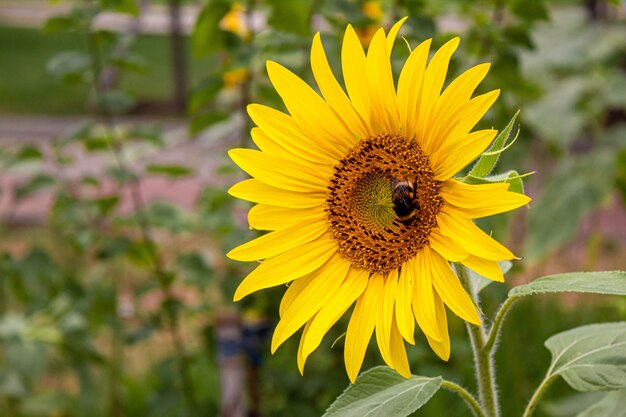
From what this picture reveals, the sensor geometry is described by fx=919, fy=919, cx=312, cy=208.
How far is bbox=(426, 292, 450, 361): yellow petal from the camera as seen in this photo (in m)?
0.73

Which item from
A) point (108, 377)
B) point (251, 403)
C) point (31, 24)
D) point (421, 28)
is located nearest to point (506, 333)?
point (251, 403)

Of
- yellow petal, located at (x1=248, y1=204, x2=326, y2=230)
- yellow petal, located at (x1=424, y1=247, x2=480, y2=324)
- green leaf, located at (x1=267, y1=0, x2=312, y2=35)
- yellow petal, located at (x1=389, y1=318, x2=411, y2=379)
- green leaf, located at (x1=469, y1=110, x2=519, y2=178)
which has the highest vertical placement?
green leaf, located at (x1=267, y1=0, x2=312, y2=35)

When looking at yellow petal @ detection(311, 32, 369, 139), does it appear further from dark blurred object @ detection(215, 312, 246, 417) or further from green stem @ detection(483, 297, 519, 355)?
dark blurred object @ detection(215, 312, 246, 417)

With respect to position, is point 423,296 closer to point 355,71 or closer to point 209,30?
point 355,71

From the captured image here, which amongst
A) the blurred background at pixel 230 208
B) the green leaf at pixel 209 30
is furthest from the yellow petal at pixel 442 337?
the green leaf at pixel 209 30

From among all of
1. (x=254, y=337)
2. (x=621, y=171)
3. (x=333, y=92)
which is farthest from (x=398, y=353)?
(x=621, y=171)

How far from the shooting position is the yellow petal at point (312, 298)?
0.79 meters

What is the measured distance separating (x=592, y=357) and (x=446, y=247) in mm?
188

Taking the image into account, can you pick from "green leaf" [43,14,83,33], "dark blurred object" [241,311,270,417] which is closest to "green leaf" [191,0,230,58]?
"green leaf" [43,14,83,33]

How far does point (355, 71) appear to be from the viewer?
0.80 meters

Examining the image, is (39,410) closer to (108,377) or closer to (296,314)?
(108,377)

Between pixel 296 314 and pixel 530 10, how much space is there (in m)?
0.83

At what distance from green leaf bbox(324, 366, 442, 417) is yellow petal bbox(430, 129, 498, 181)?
0.18 meters

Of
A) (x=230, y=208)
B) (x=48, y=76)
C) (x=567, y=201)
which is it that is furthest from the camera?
(x=48, y=76)
